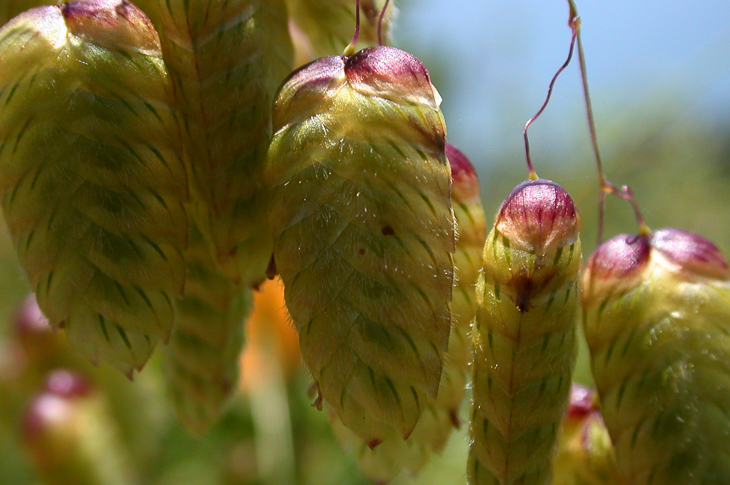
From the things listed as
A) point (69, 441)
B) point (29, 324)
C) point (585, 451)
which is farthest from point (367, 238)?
point (29, 324)

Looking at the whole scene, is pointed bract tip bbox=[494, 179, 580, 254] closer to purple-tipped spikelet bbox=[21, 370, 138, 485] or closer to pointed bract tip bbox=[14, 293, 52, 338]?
purple-tipped spikelet bbox=[21, 370, 138, 485]

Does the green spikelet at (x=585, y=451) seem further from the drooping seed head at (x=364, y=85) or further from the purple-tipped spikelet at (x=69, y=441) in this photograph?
the purple-tipped spikelet at (x=69, y=441)

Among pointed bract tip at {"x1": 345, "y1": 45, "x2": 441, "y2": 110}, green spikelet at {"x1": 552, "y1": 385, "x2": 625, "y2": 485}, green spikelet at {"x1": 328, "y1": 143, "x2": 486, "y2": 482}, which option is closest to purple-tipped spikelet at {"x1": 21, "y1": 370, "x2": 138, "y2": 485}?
green spikelet at {"x1": 328, "y1": 143, "x2": 486, "y2": 482}

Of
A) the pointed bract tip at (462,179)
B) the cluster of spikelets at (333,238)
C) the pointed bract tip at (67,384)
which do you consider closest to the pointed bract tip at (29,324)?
the pointed bract tip at (67,384)

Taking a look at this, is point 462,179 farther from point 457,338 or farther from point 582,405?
point 582,405

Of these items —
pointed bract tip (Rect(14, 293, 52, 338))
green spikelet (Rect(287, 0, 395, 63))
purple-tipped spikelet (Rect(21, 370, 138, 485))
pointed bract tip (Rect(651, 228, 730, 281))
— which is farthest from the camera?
pointed bract tip (Rect(14, 293, 52, 338))

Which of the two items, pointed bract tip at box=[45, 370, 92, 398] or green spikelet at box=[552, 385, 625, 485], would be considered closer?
green spikelet at box=[552, 385, 625, 485]
